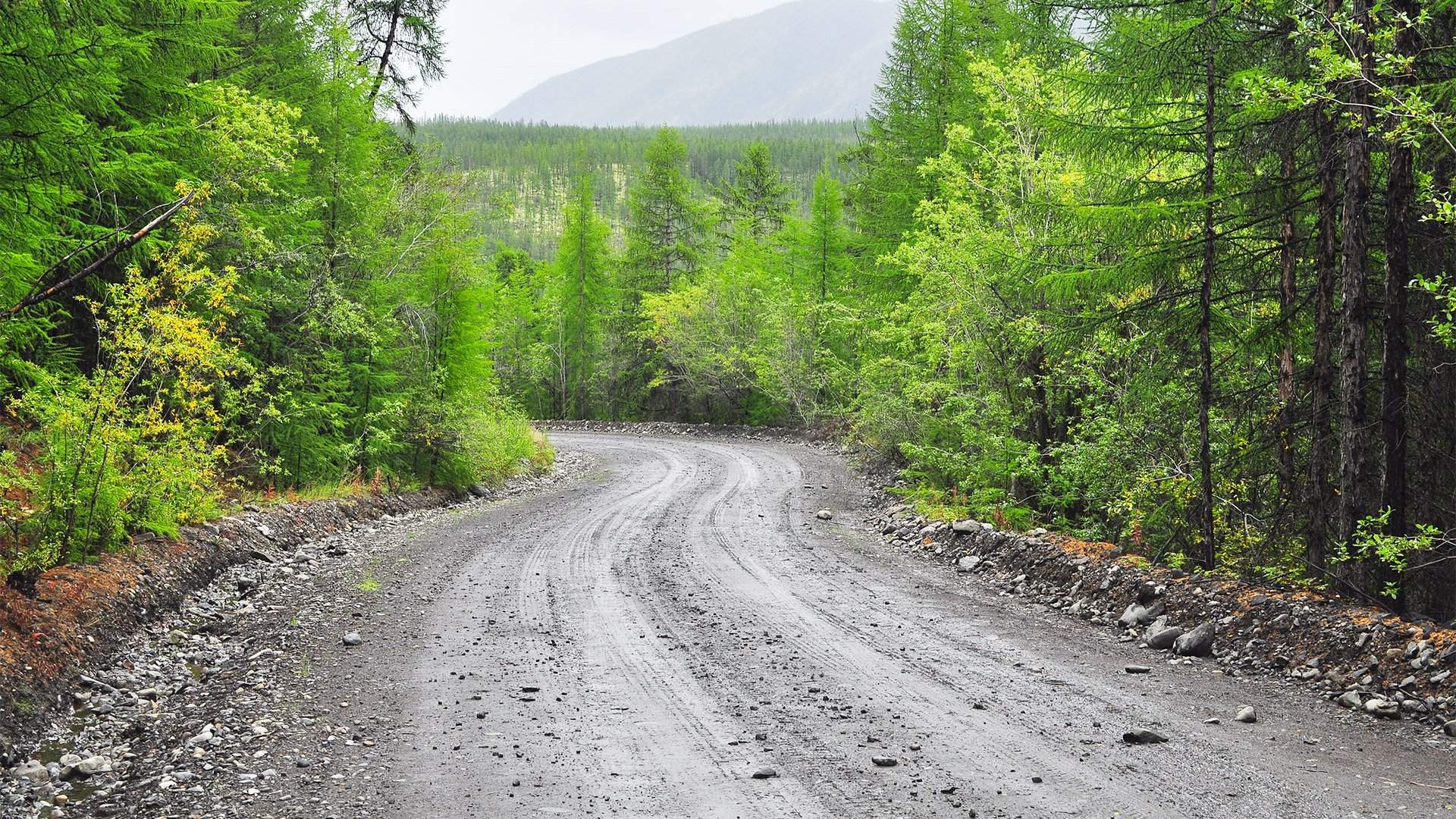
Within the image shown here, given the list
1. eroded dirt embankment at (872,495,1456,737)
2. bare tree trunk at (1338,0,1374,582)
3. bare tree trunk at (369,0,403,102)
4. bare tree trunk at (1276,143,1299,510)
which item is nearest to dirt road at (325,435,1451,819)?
eroded dirt embankment at (872,495,1456,737)

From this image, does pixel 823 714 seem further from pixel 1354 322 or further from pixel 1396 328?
pixel 1396 328

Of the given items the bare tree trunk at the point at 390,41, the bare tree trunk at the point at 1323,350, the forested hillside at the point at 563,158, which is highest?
the forested hillside at the point at 563,158

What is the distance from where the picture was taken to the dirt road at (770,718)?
4.68 meters

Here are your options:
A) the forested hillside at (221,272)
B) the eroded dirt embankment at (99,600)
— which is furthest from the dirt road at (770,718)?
the forested hillside at (221,272)

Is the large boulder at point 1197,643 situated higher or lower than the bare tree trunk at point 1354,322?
lower

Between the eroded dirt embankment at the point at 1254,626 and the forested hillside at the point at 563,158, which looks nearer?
the eroded dirt embankment at the point at 1254,626

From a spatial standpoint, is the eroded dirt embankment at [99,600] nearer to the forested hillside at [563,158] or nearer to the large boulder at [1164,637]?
the large boulder at [1164,637]

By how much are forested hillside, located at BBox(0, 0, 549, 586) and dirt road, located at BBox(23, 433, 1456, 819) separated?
2.76m

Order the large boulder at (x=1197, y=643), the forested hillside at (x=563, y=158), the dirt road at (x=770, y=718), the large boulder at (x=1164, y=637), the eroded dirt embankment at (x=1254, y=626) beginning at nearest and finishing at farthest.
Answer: the dirt road at (x=770, y=718), the eroded dirt embankment at (x=1254, y=626), the large boulder at (x=1197, y=643), the large boulder at (x=1164, y=637), the forested hillside at (x=563, y=158)

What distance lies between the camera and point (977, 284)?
13641mm

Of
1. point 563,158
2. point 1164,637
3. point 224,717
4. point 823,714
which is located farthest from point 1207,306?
point 563,158

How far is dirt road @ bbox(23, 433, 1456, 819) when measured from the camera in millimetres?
4680

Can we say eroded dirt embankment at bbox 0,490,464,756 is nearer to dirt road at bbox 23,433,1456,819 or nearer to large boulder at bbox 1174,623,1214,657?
dirt road at bbox 23,433,1456,819

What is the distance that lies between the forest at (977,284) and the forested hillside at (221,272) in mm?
59
